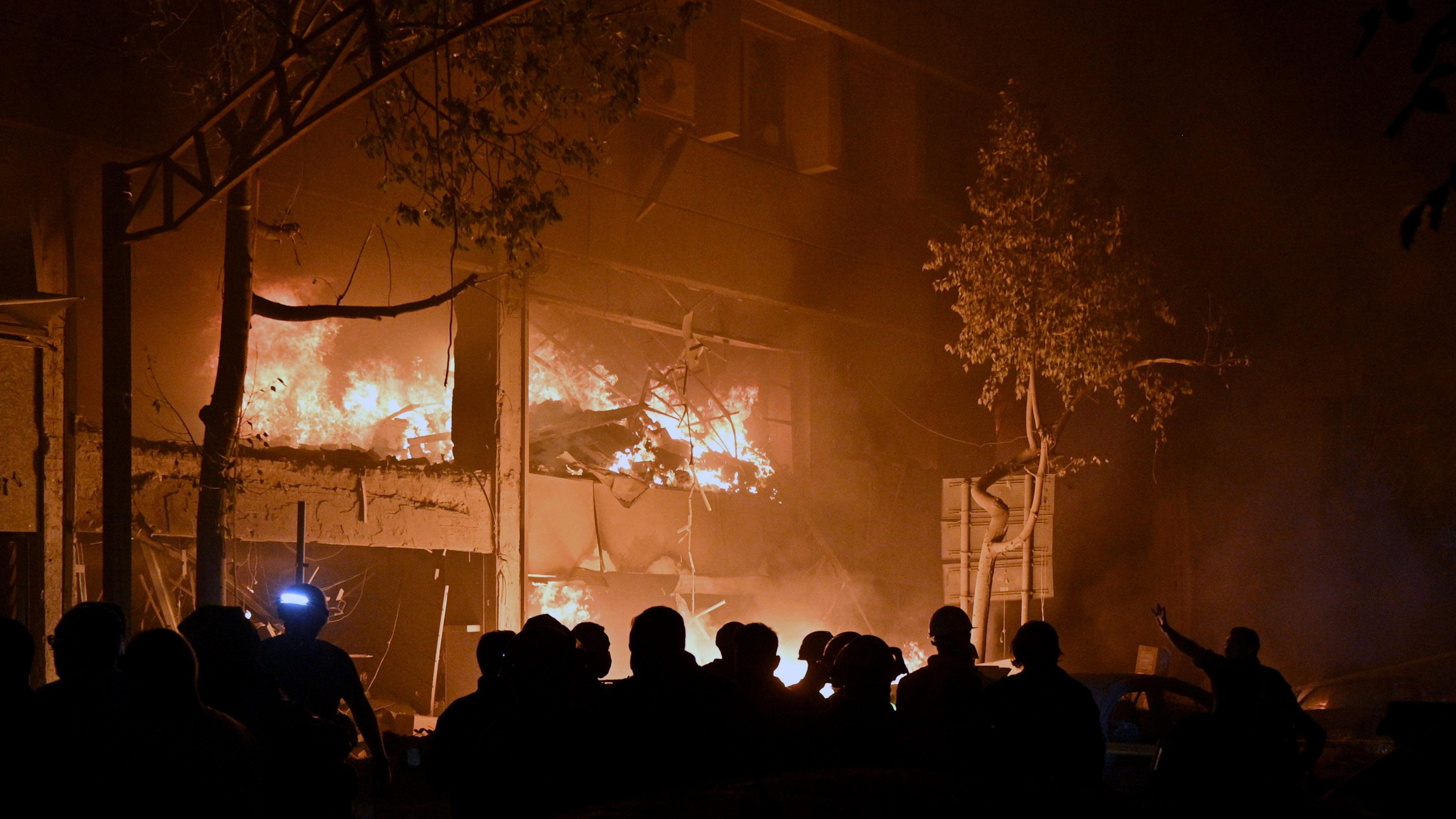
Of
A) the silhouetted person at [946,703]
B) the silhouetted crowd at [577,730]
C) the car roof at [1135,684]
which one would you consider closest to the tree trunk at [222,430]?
the silhouetted crowd at [577,730]

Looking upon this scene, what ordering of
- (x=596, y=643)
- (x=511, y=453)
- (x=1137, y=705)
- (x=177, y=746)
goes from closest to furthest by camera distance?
(x=177, y=746) → (x=596, y=643) → (x=1137, y=705) → (x=511, y=453)

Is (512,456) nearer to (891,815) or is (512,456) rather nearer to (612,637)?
(612,637)

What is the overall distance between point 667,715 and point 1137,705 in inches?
303

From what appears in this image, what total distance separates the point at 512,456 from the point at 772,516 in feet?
19.3

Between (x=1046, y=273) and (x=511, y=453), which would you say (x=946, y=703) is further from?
(x=1046, y=273)

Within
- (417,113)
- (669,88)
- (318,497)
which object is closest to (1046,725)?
(417,113)

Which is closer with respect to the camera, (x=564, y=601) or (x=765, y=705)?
(x=765, y=705)

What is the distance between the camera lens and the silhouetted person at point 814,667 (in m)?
6.20

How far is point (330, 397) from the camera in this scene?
52.7ft

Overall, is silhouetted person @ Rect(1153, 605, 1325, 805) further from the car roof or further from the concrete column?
the concrete column

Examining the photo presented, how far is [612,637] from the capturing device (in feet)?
62.2

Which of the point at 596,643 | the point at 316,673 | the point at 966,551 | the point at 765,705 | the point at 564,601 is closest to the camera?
the point at 765,705

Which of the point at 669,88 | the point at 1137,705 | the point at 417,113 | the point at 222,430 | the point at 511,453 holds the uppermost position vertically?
the point at 669,88

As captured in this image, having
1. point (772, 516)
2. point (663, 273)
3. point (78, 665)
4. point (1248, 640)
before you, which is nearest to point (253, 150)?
point (78, 665)
